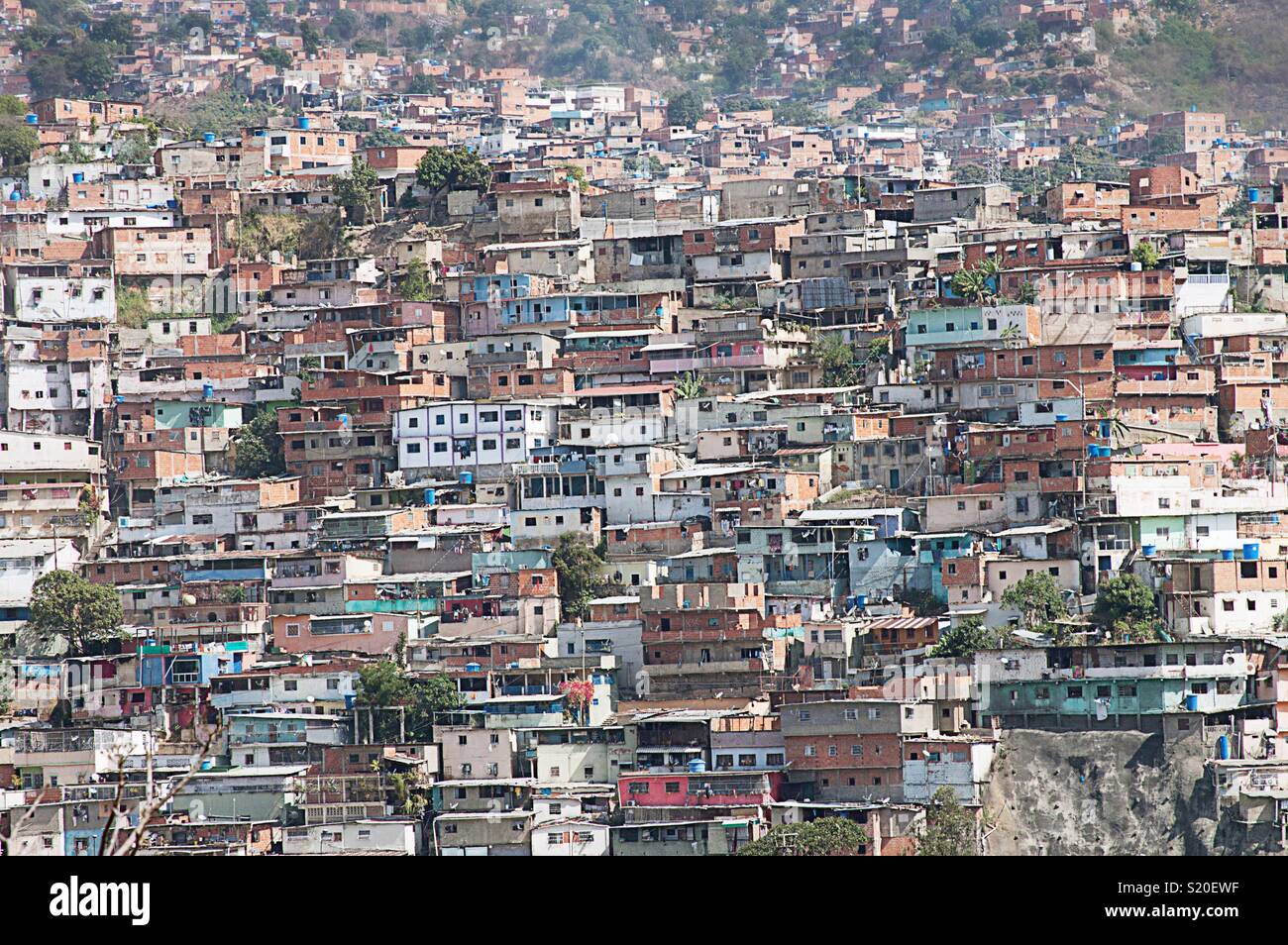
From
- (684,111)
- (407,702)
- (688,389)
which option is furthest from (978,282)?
(684,111)

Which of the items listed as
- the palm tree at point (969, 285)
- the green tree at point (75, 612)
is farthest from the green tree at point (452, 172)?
the green tree at point (75, 612)

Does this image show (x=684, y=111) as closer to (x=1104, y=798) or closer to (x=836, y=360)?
(x=836, y=360)

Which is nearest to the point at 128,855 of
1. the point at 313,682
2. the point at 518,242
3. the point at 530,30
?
the point at 313,682

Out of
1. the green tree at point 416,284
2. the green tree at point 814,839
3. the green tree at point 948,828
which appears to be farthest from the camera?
the green tree at point 416,284

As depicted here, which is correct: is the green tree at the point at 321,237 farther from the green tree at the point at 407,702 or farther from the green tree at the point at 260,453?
the green tree at the point at 407,702

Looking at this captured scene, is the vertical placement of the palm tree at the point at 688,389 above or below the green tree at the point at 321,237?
below

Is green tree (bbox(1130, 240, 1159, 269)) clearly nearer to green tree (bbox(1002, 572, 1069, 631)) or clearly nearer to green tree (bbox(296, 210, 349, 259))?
green tree (bbox(1002, 572, 1069, 631))
